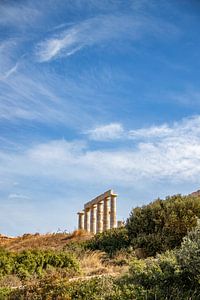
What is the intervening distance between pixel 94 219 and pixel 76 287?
81.9ft

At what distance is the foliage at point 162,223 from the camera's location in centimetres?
1513

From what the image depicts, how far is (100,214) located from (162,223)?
16724 millimetres

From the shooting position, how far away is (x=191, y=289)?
802cm

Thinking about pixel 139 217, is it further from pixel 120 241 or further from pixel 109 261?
pixel 109 261

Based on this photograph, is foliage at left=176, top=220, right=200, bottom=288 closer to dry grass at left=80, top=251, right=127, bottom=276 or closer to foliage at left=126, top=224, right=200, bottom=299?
foliage at left=126, top=224, right=200, bottom=299

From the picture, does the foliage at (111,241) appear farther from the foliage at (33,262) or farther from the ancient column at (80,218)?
the ancient column at (80,218)

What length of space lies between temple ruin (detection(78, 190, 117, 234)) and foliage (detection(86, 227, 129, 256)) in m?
12.9

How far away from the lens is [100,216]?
32.4 m

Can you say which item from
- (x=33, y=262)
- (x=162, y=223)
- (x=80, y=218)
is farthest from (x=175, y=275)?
(x=80, y=218)

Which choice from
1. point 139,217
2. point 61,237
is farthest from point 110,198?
point 139,217

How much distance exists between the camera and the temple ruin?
30.8 meters

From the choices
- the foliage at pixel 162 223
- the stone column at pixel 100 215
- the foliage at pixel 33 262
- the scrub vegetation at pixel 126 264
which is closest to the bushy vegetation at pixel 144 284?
the scrub vegetation at pixel 126 264

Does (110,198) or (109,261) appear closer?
(109,261)

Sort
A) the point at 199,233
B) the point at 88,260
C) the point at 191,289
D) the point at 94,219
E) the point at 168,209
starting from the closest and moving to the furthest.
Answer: the point at 191,289
the point at 199,233
the point at 88,260
the point at 168,209
the point at 94,219
